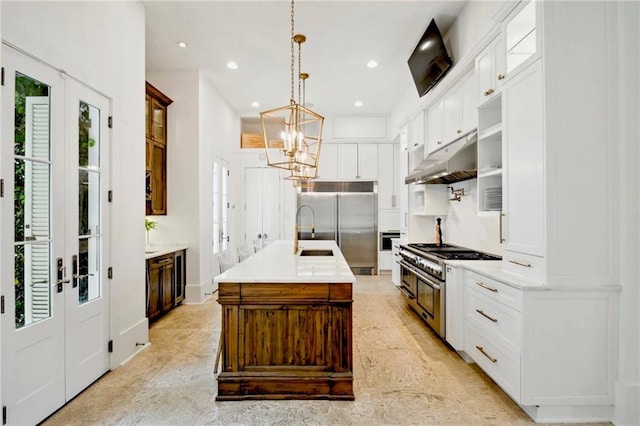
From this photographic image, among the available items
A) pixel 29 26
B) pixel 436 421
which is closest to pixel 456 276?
pixel 436 421

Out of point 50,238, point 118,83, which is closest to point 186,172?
point 118,83

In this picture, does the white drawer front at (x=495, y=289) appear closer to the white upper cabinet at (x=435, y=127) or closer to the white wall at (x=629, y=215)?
the white wall at (x=629, y=215)

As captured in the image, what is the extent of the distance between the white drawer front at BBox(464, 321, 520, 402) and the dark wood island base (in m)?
1.06

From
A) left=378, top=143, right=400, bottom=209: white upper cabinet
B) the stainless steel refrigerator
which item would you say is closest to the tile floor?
the stainless steel refrigerator

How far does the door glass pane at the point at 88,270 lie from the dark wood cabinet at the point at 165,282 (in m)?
1.20

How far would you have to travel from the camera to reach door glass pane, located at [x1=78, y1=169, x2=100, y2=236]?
2.56 meters

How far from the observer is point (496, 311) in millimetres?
2477

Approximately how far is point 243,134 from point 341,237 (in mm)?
3174

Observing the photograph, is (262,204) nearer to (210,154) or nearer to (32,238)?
(210,154)

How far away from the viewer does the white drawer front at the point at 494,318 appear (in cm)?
223

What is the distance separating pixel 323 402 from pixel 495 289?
1479 millimetres

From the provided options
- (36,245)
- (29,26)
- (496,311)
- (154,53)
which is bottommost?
(496,311)

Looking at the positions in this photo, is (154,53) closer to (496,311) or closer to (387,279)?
(496,311)

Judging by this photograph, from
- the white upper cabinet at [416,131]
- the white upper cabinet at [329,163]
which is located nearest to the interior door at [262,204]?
the white upper cabinet at [329,163]
